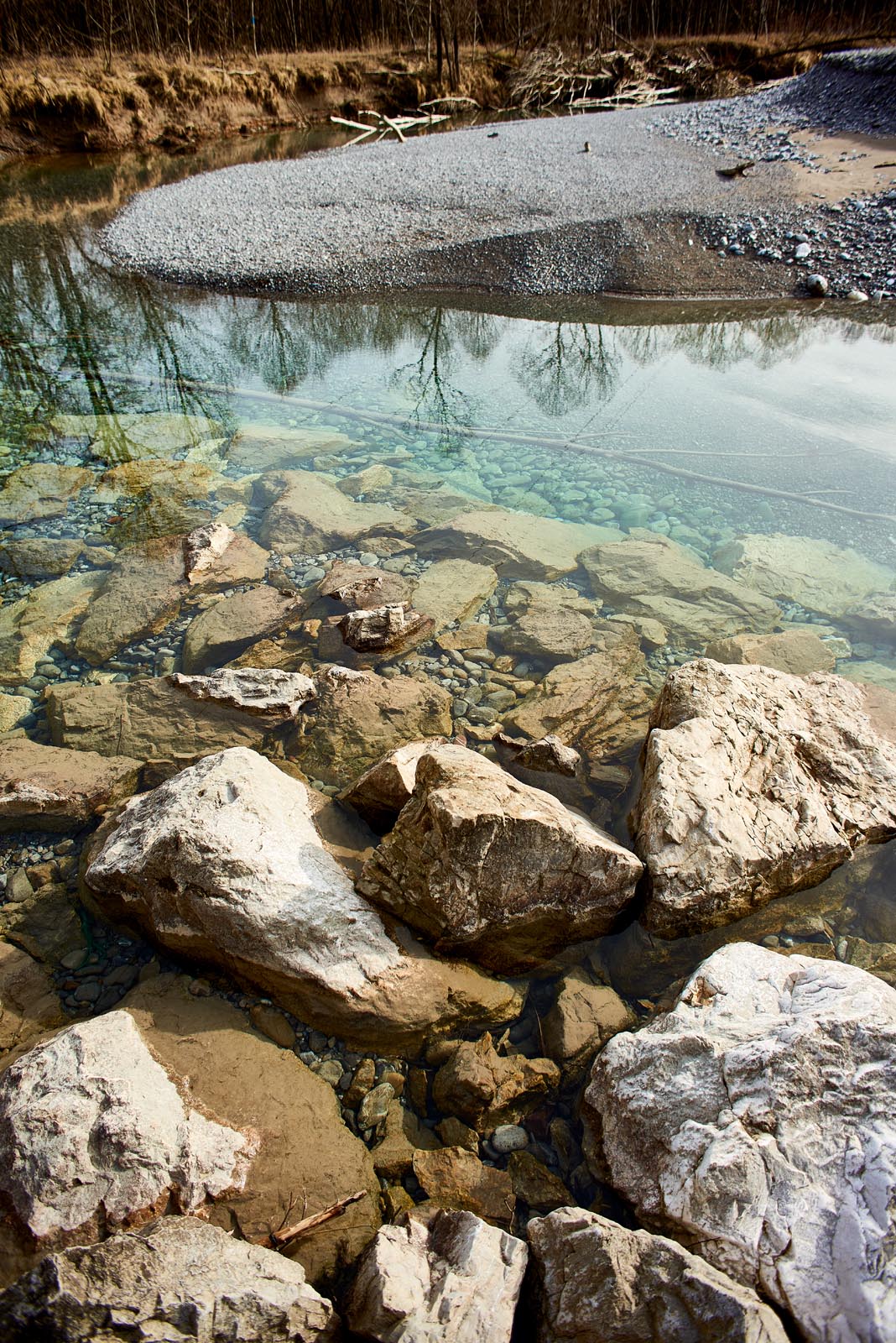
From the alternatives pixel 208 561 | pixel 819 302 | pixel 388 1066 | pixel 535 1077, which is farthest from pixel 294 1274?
pixel 819 302

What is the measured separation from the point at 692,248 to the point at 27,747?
927 centimetres

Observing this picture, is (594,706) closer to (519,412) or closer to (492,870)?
(492,870)

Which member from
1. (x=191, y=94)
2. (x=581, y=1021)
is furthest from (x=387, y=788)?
(x=191, y=94)

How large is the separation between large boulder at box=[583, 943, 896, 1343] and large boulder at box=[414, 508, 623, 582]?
2923mm

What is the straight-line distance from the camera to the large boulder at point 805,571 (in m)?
4.50

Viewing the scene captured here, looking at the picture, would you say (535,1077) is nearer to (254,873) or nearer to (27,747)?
(254,873)

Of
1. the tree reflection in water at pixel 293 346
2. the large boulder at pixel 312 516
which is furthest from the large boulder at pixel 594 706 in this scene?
the tree reflection in water at pixel 293 346

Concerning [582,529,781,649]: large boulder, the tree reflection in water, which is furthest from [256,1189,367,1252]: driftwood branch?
the tree reflection in water

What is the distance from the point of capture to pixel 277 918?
2.37 metres

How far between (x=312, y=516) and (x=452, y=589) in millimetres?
1258

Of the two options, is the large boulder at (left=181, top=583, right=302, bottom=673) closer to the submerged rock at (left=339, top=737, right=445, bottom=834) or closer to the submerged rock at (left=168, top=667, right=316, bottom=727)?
the submerged rock at (left=168, top=667, right=316, bottom=727)

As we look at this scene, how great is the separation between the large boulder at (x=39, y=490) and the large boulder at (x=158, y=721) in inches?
83.7

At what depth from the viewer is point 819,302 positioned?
8.49 metres

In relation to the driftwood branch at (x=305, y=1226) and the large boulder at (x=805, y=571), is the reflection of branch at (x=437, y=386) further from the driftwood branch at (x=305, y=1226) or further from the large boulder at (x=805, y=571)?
the driftwood branch at (x=305, y=1226)
